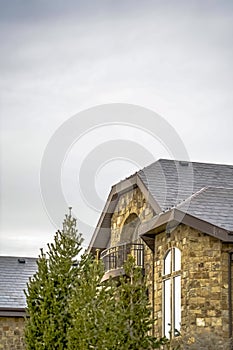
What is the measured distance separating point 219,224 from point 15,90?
22.3 ft

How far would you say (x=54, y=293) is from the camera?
949 inches

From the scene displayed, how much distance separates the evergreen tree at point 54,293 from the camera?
78.2ft

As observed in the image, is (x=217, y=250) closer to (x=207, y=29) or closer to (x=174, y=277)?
(x=174, y=277)

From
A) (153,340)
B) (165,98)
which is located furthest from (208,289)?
(165,98)

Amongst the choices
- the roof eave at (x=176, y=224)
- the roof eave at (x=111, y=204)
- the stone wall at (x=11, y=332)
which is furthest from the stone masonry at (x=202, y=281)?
the stone wall at (x=11, y=332)

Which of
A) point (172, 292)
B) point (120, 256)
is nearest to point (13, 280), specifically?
point (120, 256)

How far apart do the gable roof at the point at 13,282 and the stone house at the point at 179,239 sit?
19.9ft

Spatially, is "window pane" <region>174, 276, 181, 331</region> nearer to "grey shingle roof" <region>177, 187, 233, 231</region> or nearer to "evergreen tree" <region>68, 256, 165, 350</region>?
"grey shingle roof" <region>177, 187, 233, 231</region>

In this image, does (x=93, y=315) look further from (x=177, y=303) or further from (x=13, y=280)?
(x=13, y=280)

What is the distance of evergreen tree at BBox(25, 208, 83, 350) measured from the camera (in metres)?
23.8

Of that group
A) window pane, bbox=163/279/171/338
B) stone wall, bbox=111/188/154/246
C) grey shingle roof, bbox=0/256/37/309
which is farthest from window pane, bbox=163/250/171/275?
grey shingle roof, bbox=0/256/37/309

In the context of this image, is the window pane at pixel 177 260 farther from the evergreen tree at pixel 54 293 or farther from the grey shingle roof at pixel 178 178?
the evergreen tree at pixel 54 293

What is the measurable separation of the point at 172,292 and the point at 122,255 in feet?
12.1

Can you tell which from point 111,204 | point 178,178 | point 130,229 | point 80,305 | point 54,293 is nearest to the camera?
point 80,305
